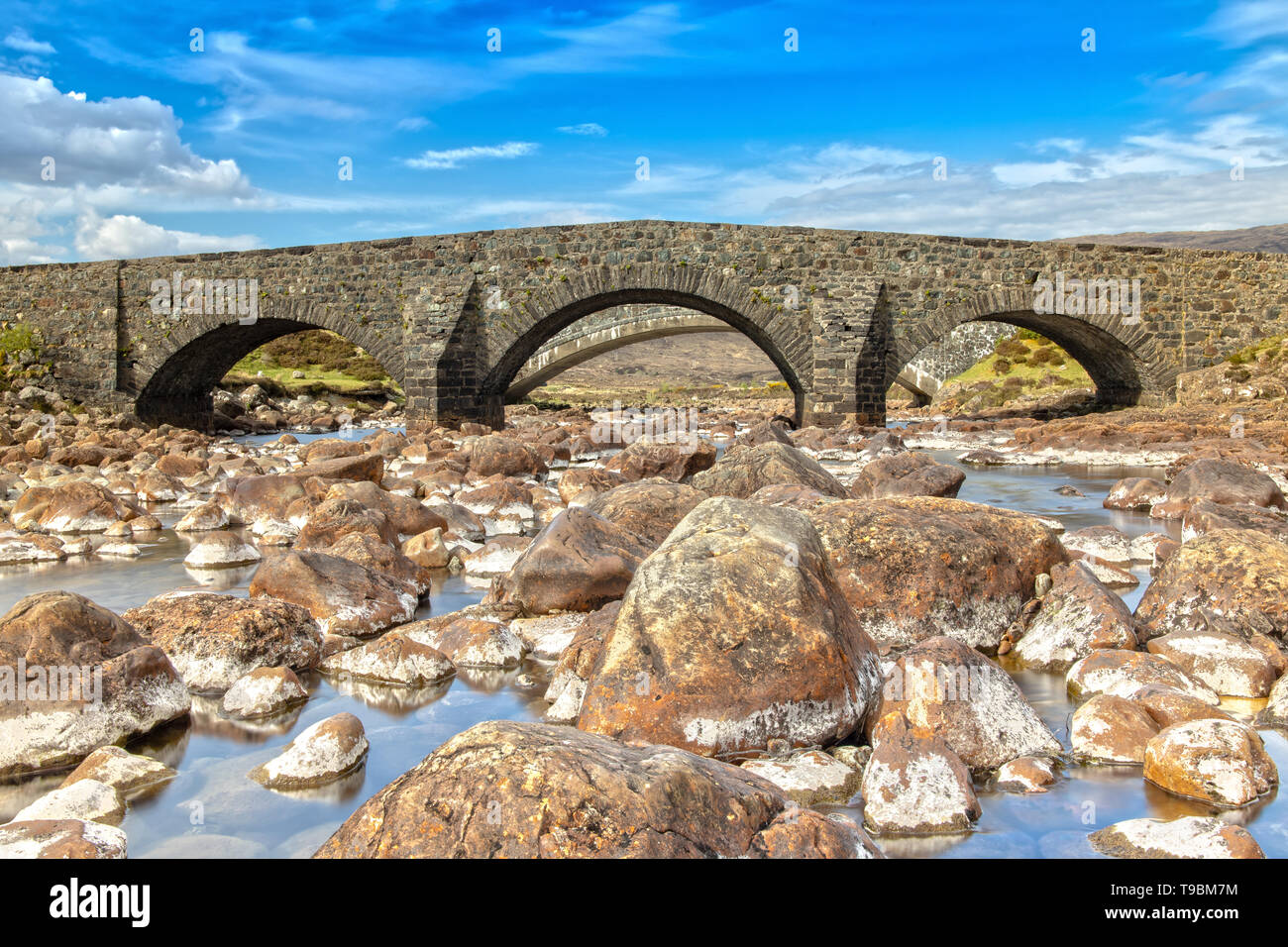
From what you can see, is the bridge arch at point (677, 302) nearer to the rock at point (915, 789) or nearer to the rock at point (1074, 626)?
the rock at point (1074, 626)

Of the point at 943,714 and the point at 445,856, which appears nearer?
the point at 445,856

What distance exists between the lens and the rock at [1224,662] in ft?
14.3

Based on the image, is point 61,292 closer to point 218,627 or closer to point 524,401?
point 524,401

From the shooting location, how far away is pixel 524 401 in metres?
33.5

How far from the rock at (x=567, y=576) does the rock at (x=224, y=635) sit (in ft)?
3.73

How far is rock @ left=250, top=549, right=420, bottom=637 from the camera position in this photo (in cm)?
546

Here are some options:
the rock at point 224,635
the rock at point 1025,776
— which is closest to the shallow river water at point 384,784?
the rock at point 1025,776

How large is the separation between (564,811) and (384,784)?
61.8 inches

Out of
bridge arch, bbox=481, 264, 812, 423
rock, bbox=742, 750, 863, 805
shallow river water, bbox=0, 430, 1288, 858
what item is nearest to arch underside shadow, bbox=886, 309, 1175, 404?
bridge arch, bbox=481, 264, 812, 423

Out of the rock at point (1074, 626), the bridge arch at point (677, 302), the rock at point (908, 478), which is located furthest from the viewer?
the bridge arch at point (677, 302)

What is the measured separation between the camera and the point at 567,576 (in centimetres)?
558

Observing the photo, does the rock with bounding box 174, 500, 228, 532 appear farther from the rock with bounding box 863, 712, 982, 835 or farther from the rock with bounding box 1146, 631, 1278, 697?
the rock with bounding box 1146, 631, 1278, 697

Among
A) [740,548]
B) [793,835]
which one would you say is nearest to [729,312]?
[740,548]

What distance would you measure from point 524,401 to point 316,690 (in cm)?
2920
